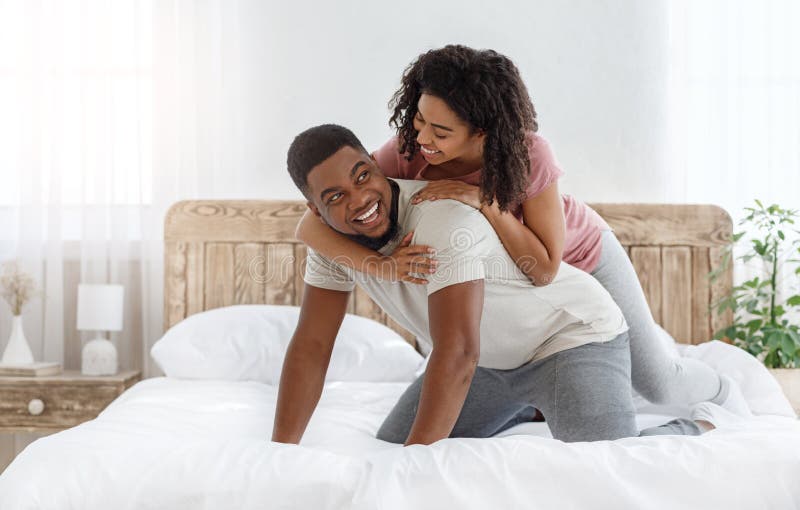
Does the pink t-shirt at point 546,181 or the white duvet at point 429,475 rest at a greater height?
the pink t-shirt at point 546,181

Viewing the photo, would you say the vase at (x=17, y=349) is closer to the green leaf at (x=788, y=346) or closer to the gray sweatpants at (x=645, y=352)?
the gray sweatpants at (x=645, y=352)

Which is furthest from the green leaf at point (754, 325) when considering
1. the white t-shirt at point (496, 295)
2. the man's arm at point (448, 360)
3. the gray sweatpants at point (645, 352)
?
the man's arm at point (448, 360)

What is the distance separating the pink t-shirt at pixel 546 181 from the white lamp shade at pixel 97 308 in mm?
1498

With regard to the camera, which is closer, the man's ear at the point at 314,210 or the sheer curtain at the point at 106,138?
the man's ear at the point at 314,210

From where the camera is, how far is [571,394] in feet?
4.70

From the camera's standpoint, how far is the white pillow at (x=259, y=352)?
7.93ft

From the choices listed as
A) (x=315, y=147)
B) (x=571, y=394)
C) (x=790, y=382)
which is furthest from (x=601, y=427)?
(x=790, y=382)

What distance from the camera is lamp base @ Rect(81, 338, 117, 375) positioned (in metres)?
2.73

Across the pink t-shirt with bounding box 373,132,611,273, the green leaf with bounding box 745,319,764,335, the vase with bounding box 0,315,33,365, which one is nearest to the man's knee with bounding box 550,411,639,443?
the pink t-shirt with bounding box 373,132,611,273

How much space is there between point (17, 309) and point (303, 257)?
1.01 m

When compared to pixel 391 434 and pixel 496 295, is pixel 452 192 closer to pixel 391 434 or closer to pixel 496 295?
pixel 496 295

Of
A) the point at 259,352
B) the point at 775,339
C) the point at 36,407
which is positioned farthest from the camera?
the point at 36,407

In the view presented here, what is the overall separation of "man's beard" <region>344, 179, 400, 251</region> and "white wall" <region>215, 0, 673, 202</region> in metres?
1.63

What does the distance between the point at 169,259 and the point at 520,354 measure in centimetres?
173
